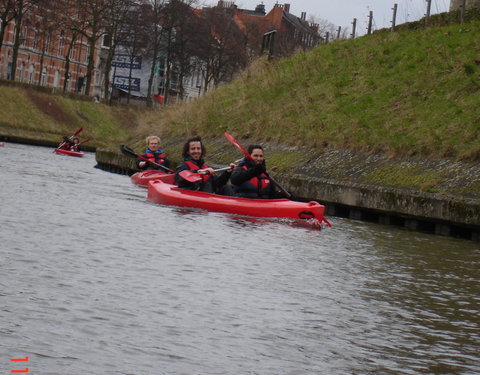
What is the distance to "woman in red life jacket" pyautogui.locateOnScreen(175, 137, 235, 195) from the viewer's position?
17000 mm

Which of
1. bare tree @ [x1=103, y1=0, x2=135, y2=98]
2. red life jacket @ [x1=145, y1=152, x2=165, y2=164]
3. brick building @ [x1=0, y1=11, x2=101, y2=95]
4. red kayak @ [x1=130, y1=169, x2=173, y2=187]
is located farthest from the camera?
brick building @ [x1=0, y1=11, x2=101, y2=95]

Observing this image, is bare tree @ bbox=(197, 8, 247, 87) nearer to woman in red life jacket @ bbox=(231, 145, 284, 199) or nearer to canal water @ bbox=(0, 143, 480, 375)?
woman in red life jacket @ bbox=(231, 145, 284, 199)

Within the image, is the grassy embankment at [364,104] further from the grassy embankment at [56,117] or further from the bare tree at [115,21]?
the bare tree at [115,21]

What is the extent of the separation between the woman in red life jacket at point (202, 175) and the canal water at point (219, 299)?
2951 mm

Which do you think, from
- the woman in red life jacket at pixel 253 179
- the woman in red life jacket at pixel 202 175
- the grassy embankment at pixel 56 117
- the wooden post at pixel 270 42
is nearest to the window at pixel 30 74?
the grassy embankment at pixel 56 117

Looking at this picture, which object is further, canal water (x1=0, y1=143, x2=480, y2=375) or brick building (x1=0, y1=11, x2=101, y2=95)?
brick building (x1=0, y1=11, x2=101, y2=95)

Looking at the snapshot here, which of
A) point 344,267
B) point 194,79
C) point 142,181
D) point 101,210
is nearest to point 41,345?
point 344,267

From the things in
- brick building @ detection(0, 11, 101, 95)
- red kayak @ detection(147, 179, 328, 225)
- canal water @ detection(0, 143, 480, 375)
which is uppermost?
brick building @ detection(0, 11, 101, 95)

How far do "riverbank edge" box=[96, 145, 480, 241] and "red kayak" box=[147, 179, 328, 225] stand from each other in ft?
6.66

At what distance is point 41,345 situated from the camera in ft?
19.0

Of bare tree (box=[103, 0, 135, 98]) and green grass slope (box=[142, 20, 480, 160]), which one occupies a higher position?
bare tree (box=[103, 0, 135, 98])

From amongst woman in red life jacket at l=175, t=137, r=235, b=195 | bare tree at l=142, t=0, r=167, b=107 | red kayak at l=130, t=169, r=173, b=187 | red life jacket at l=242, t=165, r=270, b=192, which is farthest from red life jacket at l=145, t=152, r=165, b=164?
bare tree at l=142, t=0, r=167, b=107

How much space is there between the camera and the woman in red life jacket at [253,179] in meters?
15.9

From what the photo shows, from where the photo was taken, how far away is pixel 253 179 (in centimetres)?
1644
